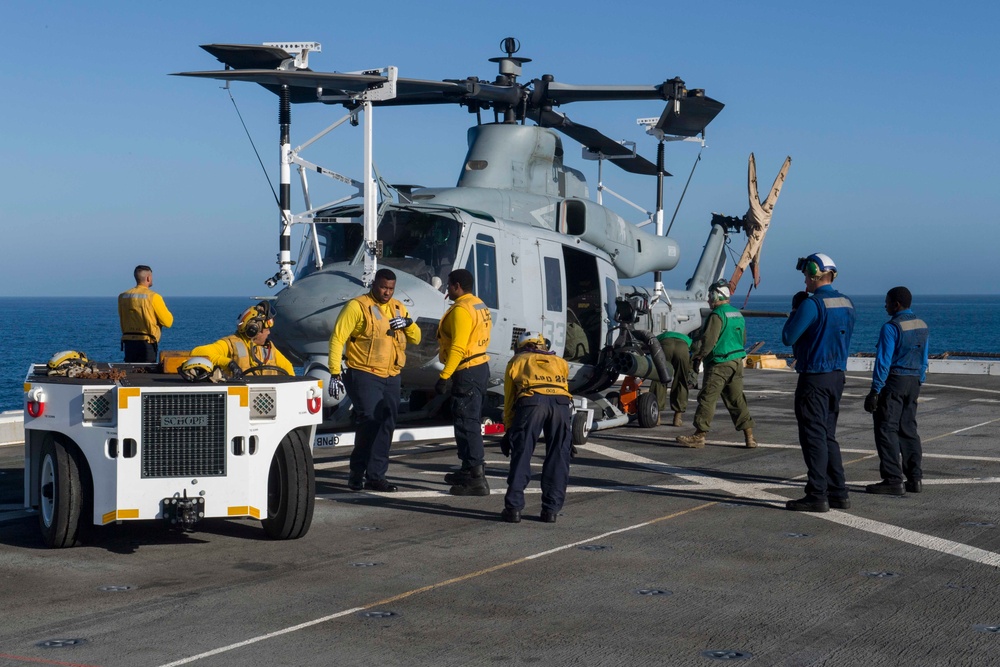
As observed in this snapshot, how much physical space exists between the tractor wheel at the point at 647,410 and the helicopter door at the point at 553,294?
1.82 m

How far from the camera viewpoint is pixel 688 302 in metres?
19.5

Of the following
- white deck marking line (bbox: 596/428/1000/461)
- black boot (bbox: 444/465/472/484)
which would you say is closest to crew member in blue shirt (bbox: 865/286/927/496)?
white deck marking line (bbox: 596/428/1000/461)

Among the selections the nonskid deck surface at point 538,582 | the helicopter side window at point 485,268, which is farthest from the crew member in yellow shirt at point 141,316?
the helicopter side window at point 485,268

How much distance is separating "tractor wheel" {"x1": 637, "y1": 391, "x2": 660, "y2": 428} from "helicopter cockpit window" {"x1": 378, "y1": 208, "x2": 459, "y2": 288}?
4.34 m

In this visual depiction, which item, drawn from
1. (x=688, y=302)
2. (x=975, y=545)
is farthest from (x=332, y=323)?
(x=688, y=302)

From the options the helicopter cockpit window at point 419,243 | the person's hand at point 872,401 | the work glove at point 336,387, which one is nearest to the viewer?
the work glove at point 336,387

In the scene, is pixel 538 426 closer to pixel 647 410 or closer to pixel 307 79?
pixel 307 79

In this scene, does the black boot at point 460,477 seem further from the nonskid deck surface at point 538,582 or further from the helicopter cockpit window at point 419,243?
the helicopter cockpit window at point 419,243

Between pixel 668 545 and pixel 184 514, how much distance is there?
10.8 feet

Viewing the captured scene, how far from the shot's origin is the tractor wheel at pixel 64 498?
7492 millimetres

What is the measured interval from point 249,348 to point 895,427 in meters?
5.64

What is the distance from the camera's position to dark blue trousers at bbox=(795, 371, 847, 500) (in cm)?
917

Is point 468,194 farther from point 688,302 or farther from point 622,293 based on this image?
point 688,302

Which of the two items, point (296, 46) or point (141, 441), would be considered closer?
point (141, 441)
